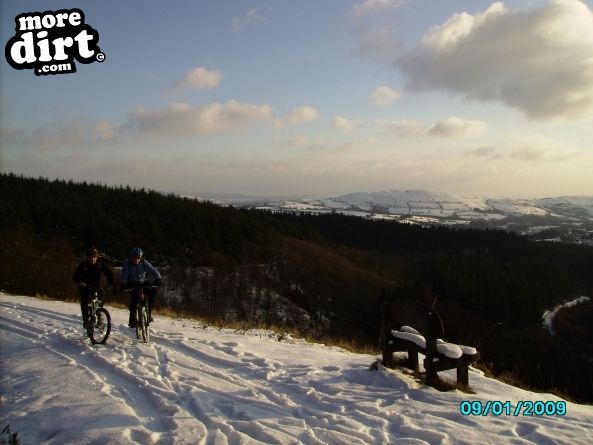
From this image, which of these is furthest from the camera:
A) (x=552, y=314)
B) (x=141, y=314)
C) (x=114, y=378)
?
(x=552, y=314)

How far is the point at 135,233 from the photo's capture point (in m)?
62.4

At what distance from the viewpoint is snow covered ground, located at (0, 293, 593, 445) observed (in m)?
5.47

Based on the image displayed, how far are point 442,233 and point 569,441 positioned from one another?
499ft

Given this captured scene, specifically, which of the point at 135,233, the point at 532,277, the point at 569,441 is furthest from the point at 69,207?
the point at 532,277

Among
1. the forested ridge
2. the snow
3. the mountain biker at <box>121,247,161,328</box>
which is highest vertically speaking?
the mountain biker at <box>121,247,161,328</box>

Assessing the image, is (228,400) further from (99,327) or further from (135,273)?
(135,273)

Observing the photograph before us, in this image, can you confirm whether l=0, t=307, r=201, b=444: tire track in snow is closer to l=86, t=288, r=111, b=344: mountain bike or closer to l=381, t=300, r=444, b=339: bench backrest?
l=86, t=288, r=111, b=344: mountain bike

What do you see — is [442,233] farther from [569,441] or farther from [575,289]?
[569,441]

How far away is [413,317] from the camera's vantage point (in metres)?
7.68

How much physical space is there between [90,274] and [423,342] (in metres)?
7.84

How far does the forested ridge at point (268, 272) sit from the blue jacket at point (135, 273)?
41.4 ft

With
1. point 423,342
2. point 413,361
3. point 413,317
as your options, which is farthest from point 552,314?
point 413,317

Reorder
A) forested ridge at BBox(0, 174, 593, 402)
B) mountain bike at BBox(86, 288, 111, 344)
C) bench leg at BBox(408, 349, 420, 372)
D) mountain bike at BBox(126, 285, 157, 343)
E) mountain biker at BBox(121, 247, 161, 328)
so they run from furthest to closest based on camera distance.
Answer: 1. forested ridge at BBox(0, 174, 593, 402)
2. mountain biker at BBox(121, 247, 161, 328)
3. mountain bike at BBox(126, 285, 157, 343)
4. mountain bike at BBox(86, 288, 111, 344)
5. bench leg at BBox(408, 349, 420, 372)
